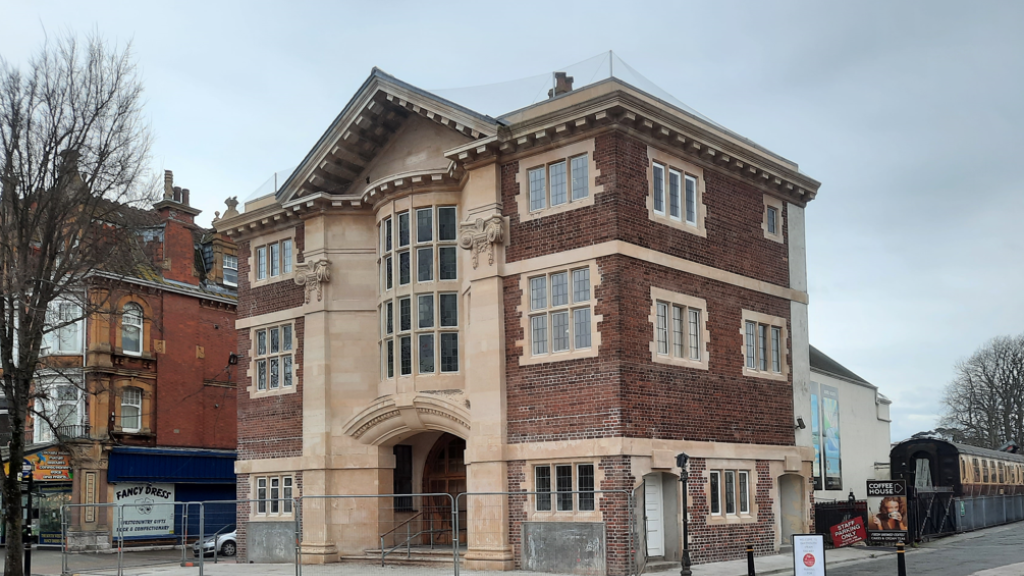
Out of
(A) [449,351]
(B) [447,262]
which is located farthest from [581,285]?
(B) [447,262]

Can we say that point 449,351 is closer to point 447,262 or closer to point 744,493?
point 447,262

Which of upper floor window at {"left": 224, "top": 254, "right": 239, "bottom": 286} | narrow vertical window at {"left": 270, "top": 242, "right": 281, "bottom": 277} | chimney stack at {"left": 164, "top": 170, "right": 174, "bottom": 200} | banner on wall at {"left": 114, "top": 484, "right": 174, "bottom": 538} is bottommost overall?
banner on wall at {"left": 114, "top": 484, "right": 174, "bottom": 538}

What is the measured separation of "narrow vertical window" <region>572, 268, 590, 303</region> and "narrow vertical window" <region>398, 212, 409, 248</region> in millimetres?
6076

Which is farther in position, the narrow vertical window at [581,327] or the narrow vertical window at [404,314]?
the narrow vertical window at [404,314]

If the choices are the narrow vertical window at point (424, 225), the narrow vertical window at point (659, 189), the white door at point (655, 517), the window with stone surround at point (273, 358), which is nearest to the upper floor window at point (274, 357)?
the window with stone surround at point (273, 358)

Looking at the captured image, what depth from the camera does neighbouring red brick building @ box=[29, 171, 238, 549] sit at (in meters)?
39.9

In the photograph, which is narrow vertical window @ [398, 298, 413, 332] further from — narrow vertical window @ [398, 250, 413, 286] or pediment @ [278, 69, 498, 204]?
pediment @ [278, 69, 498, 204]

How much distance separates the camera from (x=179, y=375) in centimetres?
4388

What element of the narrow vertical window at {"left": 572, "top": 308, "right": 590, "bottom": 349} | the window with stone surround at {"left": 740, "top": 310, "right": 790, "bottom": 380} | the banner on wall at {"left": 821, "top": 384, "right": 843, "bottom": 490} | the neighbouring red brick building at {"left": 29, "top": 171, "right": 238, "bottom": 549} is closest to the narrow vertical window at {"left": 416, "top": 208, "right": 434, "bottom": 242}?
the narrow vertical window at {"left": 572, "top": 308, "right": 590, "bottom": 349}

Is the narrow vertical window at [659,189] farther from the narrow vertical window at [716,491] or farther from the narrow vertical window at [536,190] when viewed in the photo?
the narrow vertical window at [716,491]

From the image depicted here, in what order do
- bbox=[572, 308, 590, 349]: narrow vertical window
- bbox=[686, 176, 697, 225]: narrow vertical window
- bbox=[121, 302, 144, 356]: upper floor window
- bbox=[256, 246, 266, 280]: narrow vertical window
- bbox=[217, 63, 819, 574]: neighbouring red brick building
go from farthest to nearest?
bbox=[121, 302, 144, 356]: upper floor window, bbox=[256, 246, 266, 280]: narrow vertical window, bbox=[686, 176, 697, 225]: narrow vertical window, bbox=[572, 308, 590, 349]: narrow vertical window, bbox=[217, 63, 819, 574]: neighbouring red brick building

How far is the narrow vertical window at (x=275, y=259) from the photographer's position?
32.8 meters

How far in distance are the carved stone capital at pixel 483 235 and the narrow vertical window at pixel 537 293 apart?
124 cm

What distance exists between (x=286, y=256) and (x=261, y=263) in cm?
139
